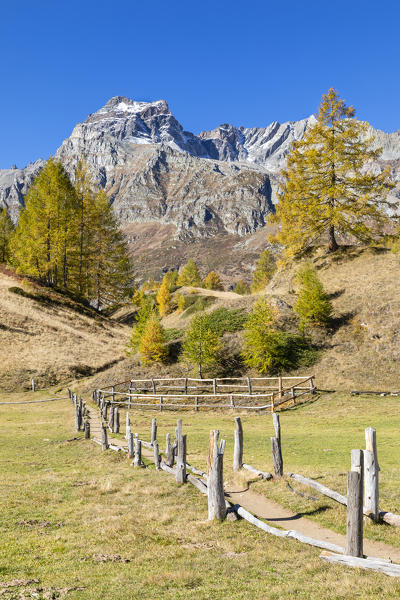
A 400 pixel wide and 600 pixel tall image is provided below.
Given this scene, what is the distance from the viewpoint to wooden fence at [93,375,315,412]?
3122cm

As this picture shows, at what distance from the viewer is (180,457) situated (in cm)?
1360

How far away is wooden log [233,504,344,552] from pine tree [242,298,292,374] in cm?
2462

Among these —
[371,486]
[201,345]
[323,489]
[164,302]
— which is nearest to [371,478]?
[371,486]

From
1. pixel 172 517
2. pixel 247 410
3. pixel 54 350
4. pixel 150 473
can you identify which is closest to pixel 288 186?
pixel 247 410

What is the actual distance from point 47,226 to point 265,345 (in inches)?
1601

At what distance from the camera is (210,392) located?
114ft

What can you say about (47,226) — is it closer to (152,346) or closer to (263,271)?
(152,346)

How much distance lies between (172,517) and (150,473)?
16.5 feet

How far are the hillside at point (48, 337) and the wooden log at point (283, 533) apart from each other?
1519 inches

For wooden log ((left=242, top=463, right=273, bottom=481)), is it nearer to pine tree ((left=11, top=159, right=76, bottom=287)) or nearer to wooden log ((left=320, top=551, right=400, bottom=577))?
wooden log ((left=320, top=551, right=400, bottom=577))

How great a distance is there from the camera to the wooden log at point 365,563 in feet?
22.4

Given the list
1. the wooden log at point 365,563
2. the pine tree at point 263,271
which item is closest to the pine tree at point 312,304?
the wooden log at point 365,563

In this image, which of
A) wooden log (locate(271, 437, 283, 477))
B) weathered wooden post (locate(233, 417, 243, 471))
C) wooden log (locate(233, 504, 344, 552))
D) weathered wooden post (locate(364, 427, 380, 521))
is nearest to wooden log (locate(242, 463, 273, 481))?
wooden log (locate(271, 437, 283, 477))

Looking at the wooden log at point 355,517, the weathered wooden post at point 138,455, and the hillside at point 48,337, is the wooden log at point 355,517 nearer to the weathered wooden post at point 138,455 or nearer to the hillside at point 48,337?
the weathered wooden post at point 138,455
